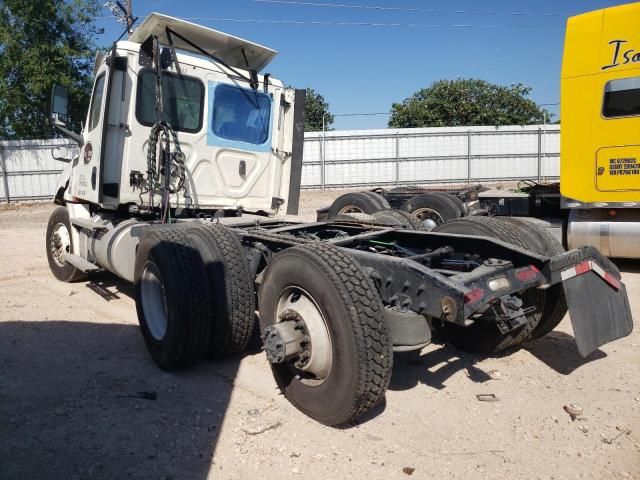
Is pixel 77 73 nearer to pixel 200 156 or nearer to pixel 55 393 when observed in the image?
pixel 200 156

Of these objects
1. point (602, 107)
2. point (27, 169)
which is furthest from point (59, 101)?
point (27, 169)

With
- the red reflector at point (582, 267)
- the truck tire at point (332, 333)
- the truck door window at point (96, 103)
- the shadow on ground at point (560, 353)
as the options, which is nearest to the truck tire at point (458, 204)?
the shadow on ground at point (560, 353)

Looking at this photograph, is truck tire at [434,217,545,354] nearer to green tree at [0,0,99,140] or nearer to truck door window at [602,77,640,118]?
truck door window at [602,77,640,118]

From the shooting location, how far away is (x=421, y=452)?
2.85 m

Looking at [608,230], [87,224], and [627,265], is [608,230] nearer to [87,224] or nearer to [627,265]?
[627,265]

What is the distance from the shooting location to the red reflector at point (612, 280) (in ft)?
11.1

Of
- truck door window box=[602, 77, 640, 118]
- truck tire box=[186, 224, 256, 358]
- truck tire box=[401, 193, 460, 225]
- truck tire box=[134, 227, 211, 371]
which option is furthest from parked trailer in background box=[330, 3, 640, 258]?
truck tire box=[134, 227, 211, 371]

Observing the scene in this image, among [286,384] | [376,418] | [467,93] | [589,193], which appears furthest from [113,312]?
[467,93]

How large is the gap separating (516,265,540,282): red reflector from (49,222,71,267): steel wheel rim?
5879 millimetres

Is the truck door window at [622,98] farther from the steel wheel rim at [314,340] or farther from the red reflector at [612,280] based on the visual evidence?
the steel wheel rim at [314,340]

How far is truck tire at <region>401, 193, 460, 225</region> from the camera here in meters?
8.22

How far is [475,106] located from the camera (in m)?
30.1

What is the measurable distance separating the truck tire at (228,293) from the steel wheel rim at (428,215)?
5078 mm

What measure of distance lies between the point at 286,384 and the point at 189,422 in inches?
25.4
